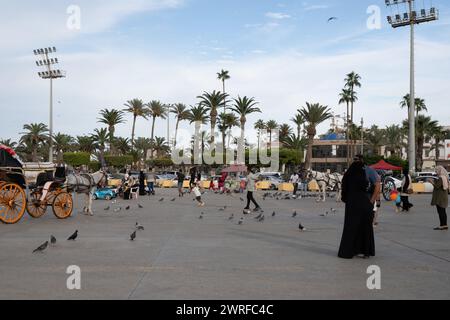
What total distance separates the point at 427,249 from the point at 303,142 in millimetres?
83970

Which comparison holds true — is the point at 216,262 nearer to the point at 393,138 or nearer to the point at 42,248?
the point at 42,248

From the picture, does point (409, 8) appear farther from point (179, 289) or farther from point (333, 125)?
point (333, 125)

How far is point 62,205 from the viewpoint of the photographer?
15.9m

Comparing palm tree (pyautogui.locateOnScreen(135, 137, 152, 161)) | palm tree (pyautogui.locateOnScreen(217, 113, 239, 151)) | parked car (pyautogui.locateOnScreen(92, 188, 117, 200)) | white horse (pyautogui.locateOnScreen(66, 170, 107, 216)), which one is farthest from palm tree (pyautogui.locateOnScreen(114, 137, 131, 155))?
white horse (pyautogui.locateOnScreen(66, 170, 107, 216))

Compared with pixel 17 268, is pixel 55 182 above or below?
above

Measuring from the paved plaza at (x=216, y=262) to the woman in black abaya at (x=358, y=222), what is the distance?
0.69 feet

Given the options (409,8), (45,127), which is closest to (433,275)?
(409,8)

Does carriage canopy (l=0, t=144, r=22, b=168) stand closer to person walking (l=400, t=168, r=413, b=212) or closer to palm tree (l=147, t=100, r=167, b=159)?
person walking (l=400, t=168, r=413, b=212)

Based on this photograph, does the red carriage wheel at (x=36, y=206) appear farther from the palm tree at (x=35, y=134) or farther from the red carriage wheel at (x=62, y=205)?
the palm tree at (x=35, y=134)

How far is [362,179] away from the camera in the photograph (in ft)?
29.8

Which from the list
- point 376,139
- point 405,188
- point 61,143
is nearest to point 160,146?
point 61,143

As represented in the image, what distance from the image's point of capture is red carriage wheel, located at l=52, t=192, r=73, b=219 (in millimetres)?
15675

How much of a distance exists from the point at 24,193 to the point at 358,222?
30.7 ft

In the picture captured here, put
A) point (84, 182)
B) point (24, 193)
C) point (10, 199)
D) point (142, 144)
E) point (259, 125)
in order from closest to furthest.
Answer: point (10, 199) < point (24, 193) < point (84, 182) < point (142, 144) < point (259, 125)
